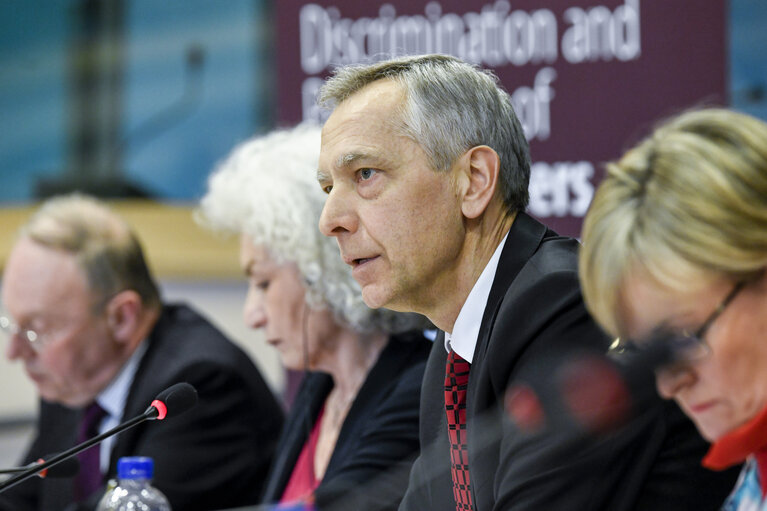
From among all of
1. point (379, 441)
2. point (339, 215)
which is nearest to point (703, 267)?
point (339, 215)

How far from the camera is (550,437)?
3.93 feet

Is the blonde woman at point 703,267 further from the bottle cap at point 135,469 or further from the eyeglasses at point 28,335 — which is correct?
the eyeglasses at point 28,335

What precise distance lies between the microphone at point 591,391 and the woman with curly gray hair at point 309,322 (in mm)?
700

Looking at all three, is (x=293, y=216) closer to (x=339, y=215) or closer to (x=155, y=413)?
(x=339, y=215)

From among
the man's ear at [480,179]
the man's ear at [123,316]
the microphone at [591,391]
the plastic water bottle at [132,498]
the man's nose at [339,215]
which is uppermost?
the man's ear at [480,179]

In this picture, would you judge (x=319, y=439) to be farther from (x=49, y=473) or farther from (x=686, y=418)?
(x=686, y=418)

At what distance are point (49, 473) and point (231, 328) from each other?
7.99ft

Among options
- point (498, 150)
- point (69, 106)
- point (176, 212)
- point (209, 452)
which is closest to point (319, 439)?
point (209, 452)

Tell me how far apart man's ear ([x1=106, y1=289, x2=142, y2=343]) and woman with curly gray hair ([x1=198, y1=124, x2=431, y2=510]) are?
1.22 feet

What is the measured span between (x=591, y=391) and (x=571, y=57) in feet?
5.24

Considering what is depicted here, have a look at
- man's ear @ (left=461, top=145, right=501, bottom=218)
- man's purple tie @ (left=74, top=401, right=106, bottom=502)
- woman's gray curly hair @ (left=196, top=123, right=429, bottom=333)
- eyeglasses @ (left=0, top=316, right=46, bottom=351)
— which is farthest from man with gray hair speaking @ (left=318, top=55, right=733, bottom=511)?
eyeglasses @ (left=0, top=316, right=46, bottom=351)

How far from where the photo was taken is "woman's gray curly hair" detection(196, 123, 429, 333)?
216 cm

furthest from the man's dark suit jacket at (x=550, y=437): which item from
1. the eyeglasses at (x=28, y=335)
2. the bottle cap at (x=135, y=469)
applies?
the eyeglasses at (x=28, y=335)

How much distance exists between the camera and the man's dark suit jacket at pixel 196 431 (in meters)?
2.33
